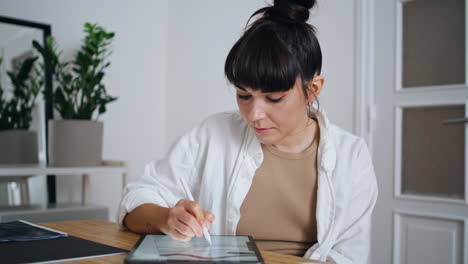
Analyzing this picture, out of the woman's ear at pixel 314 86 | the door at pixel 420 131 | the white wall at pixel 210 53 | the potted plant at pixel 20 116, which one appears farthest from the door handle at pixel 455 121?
the potted plant at pixel 20 116

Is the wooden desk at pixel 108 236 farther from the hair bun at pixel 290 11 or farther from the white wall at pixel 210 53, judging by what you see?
the white wall at pixel 210 53

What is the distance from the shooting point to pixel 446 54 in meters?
2.14

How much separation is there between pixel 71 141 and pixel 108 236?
60.8 inches

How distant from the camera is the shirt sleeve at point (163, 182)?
1.02 metres

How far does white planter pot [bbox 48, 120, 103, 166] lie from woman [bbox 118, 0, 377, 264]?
1.32 meters

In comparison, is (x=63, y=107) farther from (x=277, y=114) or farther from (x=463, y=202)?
(x=463, y=202)

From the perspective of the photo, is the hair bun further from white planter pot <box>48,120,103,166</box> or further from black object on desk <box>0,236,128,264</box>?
white planter pot <box>48,120,103,166</box>

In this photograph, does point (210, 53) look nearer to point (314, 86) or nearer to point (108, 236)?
point (314, 86)

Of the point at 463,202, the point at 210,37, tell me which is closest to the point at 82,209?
the point at 210,37

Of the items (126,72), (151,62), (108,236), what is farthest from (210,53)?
(108,236)

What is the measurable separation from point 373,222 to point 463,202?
1.48ft

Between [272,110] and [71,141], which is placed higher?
[272,110]

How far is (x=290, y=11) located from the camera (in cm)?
106

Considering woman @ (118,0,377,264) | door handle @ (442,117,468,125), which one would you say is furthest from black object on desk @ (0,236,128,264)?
door handle @ (442,117,468,125)
